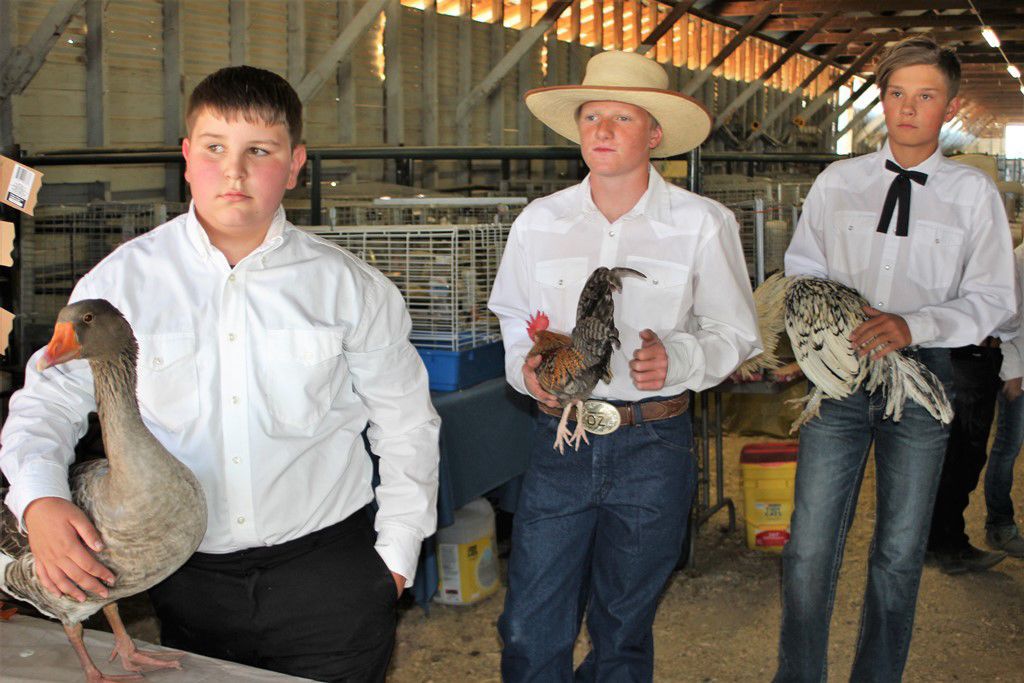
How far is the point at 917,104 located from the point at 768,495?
7.57 feet

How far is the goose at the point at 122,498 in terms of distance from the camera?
1595 mm

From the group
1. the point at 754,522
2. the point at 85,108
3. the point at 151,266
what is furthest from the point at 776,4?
the point at 151,266

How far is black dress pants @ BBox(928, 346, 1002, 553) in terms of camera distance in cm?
444

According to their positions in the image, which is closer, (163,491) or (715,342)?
(163,491)

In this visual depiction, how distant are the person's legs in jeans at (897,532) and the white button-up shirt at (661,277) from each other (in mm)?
480

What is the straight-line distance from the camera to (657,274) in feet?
8.21

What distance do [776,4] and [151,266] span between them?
15644 mm

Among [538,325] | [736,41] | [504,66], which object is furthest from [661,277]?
[736,41]

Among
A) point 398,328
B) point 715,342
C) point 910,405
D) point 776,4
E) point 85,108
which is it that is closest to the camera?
point 398,328

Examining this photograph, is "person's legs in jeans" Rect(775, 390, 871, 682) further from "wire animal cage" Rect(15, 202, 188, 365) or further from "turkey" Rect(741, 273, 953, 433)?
"wire animal cage" Rect(15, 202, 188, 365)

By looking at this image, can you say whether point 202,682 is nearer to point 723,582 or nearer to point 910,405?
point 910,405

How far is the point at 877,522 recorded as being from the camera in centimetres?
283

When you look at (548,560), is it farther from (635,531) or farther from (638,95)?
(638,95)

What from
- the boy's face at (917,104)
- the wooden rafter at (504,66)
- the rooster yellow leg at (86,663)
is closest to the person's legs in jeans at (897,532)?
the boy's face at (917,104)
